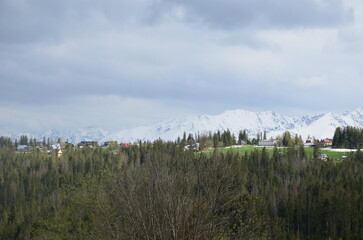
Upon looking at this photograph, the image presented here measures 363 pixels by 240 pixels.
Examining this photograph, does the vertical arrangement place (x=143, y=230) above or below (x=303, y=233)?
above

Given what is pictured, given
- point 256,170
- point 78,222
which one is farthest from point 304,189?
point 78,222

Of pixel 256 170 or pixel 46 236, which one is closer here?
pixel 46 236

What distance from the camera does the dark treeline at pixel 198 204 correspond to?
19797mm

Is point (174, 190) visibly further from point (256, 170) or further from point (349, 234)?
point (256, 170)

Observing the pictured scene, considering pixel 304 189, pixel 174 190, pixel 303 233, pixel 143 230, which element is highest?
pixel 174 190

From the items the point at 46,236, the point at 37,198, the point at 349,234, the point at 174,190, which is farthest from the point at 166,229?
the point at 37,198

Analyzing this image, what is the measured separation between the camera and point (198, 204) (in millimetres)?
18938

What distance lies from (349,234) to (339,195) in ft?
60.1

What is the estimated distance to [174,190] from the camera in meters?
20.7

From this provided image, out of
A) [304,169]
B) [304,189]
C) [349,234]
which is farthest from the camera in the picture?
[304,169]

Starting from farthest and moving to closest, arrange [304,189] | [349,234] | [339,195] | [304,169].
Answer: [304,169], [304,189], [339,195], [349,234]

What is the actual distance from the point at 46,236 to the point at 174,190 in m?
57.5

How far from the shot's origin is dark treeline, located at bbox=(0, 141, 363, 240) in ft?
65.0

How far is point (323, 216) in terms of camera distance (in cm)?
12419
